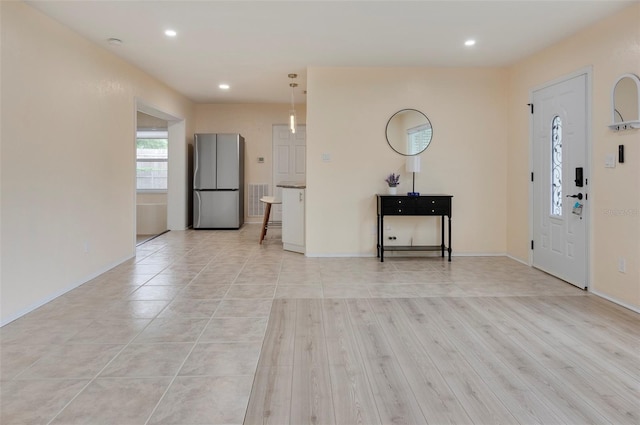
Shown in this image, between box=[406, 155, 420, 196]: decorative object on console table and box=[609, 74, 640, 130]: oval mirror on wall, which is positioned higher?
box=[609, 74, 640, 130]: oval mirror on wall

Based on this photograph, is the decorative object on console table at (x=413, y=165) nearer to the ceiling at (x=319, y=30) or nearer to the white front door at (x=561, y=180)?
the ceiling at (x=319, y=30)

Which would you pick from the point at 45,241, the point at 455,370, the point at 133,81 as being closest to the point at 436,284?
the point at 455,370

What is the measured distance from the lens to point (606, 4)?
3.19 meters

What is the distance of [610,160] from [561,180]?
2.22 ft

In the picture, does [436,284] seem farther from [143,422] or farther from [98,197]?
[98,197]

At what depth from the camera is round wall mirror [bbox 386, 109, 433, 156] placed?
5262mm

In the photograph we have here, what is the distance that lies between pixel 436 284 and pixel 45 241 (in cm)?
356

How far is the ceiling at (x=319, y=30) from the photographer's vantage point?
3.30 m

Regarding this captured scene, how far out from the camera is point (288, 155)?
27.6ft

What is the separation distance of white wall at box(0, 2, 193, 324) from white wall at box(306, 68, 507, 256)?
7.64ft

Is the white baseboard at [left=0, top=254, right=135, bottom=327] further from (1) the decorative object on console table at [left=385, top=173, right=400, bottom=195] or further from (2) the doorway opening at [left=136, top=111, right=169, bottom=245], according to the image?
(2) the doorway opening at [left=136, top=111, right=169, bottom=245]

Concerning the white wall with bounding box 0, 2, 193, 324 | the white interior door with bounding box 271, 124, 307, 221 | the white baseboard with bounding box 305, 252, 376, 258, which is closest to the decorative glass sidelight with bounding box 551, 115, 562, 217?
the white baseboard with bounding box 305, 252, 376, 258

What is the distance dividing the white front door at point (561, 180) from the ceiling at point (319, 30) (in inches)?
24.2

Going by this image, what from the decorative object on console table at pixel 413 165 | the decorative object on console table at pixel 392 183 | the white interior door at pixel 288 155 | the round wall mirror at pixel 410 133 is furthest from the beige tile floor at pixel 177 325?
the white interior door at pixel 288 155
